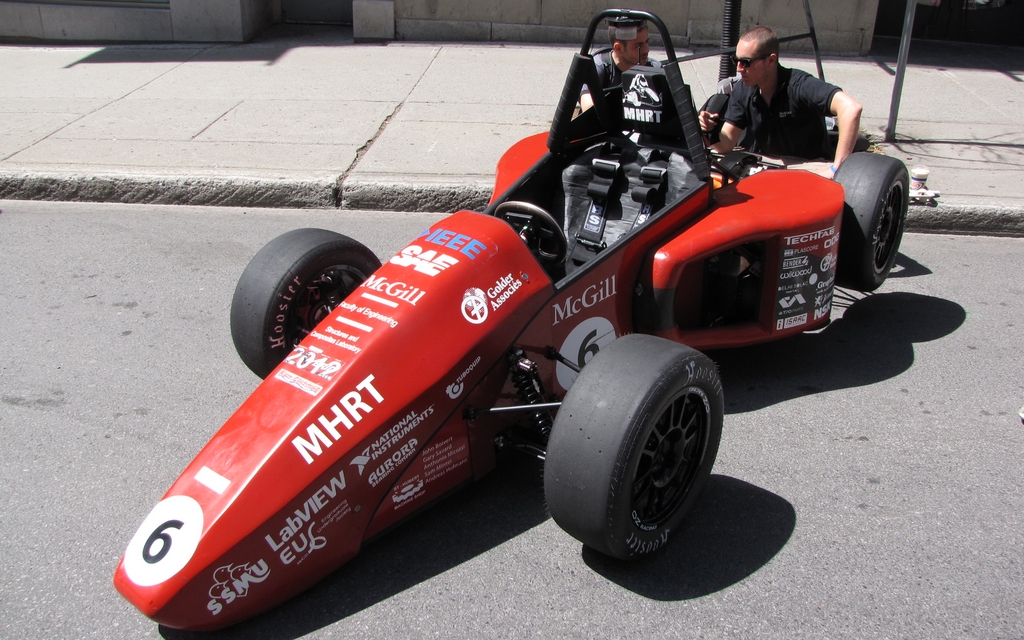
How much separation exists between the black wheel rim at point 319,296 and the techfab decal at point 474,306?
3.11ft

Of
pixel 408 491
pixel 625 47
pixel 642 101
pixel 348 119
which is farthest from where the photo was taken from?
pixel 348 119

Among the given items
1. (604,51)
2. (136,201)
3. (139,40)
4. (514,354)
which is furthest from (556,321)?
(139,40)

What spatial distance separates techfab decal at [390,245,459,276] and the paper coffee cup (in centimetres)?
403

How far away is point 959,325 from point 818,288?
109cm

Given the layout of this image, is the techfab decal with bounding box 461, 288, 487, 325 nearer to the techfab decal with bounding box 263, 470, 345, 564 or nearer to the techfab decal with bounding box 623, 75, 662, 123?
the techfab decal with bounding box 263, 470, 345, 564

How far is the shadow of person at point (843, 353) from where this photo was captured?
3979mm

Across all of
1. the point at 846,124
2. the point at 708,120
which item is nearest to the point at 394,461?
the point at 708,120

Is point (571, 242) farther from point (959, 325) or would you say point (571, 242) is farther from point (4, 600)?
point (4, 600)

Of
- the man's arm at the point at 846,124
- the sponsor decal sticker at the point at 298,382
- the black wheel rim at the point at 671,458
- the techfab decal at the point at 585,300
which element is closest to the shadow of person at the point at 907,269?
the man's arm at the point at 846,124

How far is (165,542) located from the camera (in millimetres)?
2508

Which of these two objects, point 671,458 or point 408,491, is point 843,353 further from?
point 408,491

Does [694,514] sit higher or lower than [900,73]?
lower

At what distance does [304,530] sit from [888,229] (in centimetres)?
346

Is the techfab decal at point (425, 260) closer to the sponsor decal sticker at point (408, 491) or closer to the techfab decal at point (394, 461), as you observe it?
the techfab decal at point (394, 461)
